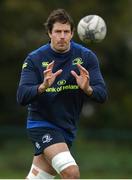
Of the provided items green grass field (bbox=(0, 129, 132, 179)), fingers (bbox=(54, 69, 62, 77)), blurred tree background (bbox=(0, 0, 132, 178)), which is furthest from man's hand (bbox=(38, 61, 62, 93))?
blurred tree background (bbox=(0, 0, 132, 178))

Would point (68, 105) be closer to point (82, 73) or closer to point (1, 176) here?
point (82, 73)

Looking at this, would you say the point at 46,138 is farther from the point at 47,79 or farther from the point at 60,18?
the point at 60,18

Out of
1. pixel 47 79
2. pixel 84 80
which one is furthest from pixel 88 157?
pixel 47 79

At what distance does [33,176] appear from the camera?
916 cm

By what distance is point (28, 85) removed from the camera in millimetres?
8828

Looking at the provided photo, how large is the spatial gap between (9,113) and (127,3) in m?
4.49

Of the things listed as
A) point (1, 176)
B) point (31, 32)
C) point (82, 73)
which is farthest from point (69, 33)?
point (31, 32)

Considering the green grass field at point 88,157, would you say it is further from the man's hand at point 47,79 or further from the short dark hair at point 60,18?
the man's hand at point 47,79

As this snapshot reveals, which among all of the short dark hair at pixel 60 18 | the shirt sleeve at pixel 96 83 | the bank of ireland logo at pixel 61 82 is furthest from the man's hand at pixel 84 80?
the short dark hair at pixel 60 18

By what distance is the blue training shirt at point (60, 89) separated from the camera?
29.4 feet

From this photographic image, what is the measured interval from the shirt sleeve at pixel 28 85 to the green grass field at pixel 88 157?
8570mm

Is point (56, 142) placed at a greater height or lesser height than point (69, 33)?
lesser

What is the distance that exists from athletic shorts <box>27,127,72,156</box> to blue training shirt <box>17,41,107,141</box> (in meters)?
0.06

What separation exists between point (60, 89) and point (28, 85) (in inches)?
14.5
